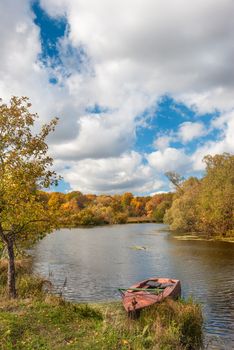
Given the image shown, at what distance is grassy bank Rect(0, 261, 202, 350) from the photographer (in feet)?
42.5

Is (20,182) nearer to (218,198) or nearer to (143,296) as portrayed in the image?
(143,296)

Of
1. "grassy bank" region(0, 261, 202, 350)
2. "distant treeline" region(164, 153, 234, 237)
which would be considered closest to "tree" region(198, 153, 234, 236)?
"distant treeline" region(164, 153, 234, 237)

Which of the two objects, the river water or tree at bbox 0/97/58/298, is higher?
tree at bbox 0/97/58/298

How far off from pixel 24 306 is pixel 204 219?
64236 mm

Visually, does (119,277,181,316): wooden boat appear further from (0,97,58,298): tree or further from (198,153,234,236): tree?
(198,153,234,236): tree

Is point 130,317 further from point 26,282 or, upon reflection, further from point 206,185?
point 206,185

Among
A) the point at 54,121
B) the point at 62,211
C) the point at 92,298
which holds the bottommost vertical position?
the point at 92,298

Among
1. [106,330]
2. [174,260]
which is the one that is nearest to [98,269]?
[174,260]

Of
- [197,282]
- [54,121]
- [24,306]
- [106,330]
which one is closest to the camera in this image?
[106,330]

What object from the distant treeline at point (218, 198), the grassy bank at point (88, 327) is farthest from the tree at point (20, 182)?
the distant treeline at point (218, 198)

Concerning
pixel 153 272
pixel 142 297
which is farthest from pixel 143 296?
pixel 153 272

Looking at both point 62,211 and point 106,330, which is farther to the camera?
point 62,211

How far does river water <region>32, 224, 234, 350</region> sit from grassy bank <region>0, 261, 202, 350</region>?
2.05 meters

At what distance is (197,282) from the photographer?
3306cm
